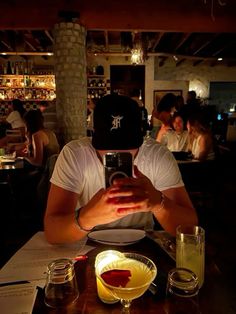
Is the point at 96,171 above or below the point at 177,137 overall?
above

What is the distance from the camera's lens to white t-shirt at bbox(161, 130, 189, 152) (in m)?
4.12

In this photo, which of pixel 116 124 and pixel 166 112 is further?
pixel 166 112

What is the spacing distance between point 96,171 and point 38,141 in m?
2.33

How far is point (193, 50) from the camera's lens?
8078mm

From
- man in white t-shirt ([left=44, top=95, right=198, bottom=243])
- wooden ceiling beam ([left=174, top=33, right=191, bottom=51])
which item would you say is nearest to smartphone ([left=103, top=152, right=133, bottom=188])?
man in white t-shirt ([left=44, top=95, right=198, bottom=243])

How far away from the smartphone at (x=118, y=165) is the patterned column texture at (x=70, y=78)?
3.49m

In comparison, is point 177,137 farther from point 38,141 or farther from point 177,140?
point 38,141

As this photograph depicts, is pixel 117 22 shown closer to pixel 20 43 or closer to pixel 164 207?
pixel 20 43

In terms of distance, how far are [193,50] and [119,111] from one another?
7.64 metres

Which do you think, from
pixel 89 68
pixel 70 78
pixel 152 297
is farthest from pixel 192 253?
pixel 89 68

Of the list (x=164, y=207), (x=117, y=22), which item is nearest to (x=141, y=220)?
(x=164, y=207)

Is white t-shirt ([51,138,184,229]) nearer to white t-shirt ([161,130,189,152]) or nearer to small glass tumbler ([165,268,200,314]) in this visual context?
small glass tumbler ([165,268,200,314])

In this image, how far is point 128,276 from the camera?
2.74ft

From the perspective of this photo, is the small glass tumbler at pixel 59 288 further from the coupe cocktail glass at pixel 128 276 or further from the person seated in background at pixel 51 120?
the person seated in background at pixel 51 120
